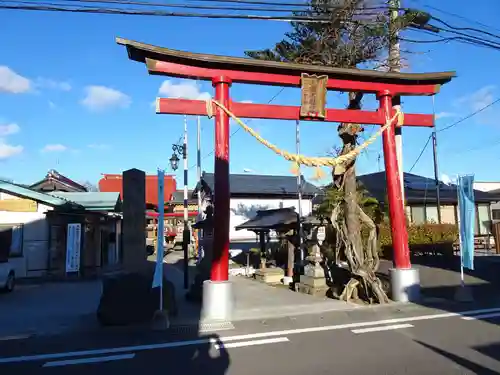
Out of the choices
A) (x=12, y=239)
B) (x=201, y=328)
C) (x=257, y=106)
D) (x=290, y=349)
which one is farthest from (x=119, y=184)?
(x=290, y=349)

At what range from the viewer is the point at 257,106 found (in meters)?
10.7

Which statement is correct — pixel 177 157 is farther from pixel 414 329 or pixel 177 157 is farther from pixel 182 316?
pixel 414 329

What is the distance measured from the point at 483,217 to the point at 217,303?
2484cm

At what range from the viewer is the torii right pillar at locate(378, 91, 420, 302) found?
11.0 meters

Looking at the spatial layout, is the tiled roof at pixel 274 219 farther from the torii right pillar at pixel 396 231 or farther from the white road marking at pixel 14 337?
the white road marking at pixel 14 337

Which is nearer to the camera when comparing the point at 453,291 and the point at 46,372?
the point at 46,372

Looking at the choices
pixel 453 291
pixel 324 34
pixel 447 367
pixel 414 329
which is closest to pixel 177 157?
pixel 324 34

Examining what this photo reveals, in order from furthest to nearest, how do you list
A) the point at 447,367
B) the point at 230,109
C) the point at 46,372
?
1. the point at 230,109
2. the point at 46,372
3. the point at 447,367

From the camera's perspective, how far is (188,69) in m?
10.1

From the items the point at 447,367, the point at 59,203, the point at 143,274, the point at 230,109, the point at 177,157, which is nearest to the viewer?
the point at 447,367

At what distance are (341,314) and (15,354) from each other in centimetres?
650

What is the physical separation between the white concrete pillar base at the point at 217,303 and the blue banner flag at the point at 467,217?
21.0 feet

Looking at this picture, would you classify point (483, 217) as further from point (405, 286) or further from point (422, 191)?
point (405, 286)

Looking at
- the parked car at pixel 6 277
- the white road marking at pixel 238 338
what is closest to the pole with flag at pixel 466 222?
the white road marking at pixel 238 338
